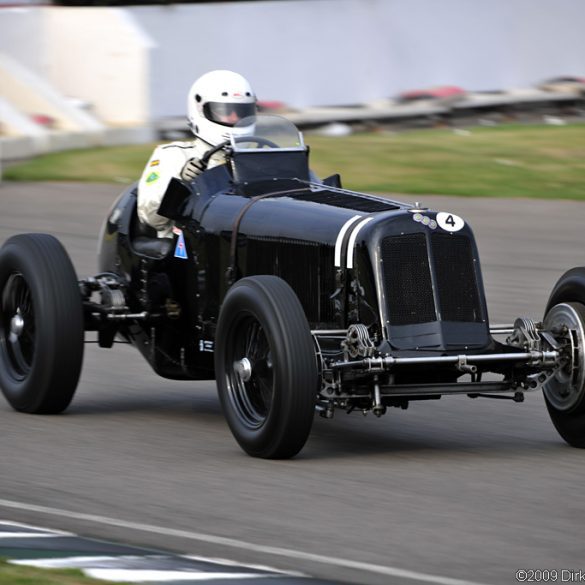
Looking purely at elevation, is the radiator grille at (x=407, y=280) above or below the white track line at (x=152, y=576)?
above

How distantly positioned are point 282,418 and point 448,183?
49.2ft

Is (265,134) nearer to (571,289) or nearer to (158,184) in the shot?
(158,184)

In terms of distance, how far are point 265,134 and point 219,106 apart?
321 mm

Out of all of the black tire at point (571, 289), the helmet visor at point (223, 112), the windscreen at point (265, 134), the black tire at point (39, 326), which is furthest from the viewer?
the helmet visor at point (223, 112)

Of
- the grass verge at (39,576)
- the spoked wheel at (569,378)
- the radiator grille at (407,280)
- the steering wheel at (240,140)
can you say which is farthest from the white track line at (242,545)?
the steering wheel at (240,140)

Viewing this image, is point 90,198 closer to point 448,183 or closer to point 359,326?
point 448,183

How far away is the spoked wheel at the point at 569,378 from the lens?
7.34m

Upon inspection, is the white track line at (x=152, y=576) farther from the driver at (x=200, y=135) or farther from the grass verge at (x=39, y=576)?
the driver at (x=200, y=135)

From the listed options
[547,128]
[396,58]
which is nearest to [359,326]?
[547,128]

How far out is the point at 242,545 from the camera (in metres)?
5.71

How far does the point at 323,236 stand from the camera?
755 cm

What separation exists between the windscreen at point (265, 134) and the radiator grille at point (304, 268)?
106cm

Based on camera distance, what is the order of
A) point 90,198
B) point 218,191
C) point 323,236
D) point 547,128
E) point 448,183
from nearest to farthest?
1. point 323,236
2. point 218,191
3. point 90,198
4. point 448,183
5. point 547,128

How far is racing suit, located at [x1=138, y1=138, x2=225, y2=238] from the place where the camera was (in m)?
8.74
